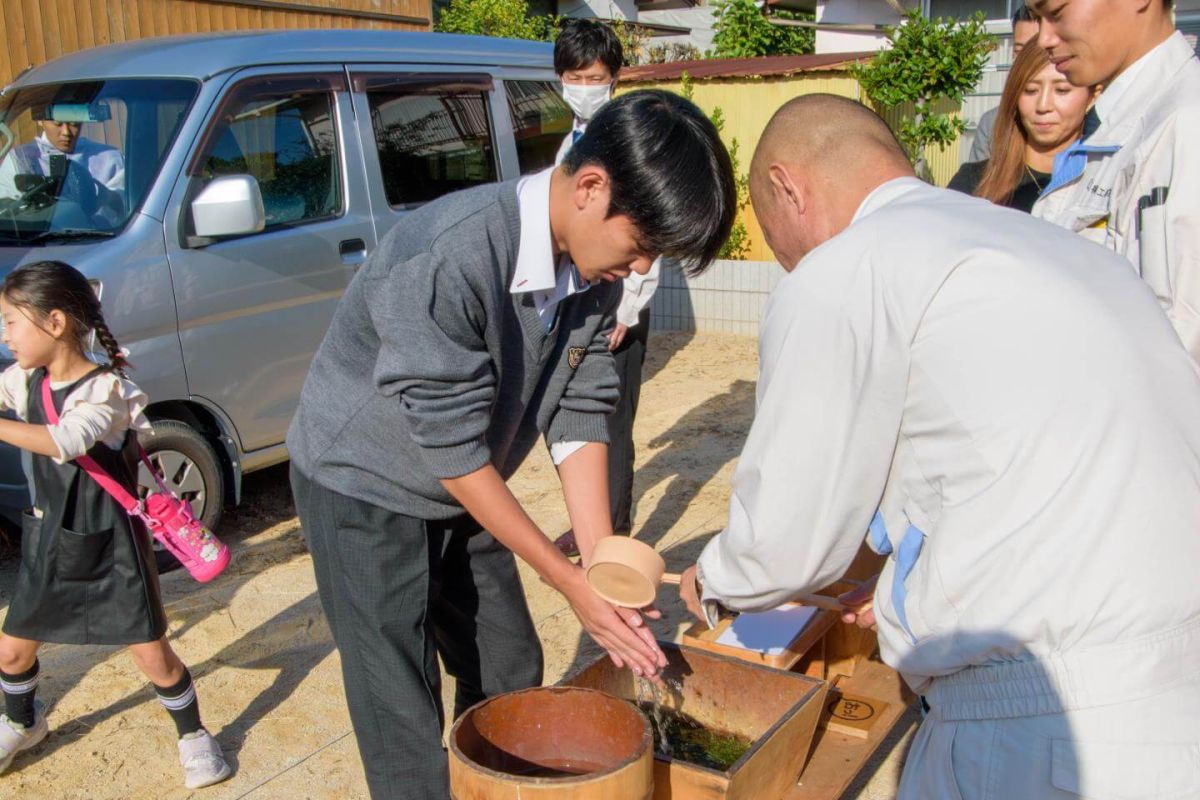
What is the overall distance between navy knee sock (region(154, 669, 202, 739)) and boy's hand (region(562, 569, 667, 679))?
156 centimetres

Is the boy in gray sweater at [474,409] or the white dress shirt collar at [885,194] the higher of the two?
the white dress shirt collar at [885,194]

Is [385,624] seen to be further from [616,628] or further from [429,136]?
[429,136]

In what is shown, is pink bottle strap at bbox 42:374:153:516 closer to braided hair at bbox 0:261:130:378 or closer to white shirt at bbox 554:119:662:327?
braided hair at bbox 0:261:130:378

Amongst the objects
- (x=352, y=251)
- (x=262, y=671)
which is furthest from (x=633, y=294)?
(x=262, y=671)

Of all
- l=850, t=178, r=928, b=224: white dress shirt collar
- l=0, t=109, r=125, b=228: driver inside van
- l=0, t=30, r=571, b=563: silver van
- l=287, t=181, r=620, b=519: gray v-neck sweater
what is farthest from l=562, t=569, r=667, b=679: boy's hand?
l=0, t=109, r=125, b=228: driver inside van

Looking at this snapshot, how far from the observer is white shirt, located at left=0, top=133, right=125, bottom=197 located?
14.5ft

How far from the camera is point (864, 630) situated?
10.5 feet

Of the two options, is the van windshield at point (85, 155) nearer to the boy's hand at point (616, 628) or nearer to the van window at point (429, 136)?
the van window at point (429, 136)

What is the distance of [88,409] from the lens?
9.96ft

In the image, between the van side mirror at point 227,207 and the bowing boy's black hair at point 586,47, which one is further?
the bowing boy's black hair at point 586,47

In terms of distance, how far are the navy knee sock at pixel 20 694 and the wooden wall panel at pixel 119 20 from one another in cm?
523

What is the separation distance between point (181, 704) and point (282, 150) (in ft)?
8.21

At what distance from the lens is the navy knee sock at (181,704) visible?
320 centimetres

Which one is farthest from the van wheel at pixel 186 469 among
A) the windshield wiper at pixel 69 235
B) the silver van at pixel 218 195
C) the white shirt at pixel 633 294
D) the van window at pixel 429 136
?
the white shirt at pixel 633 294
